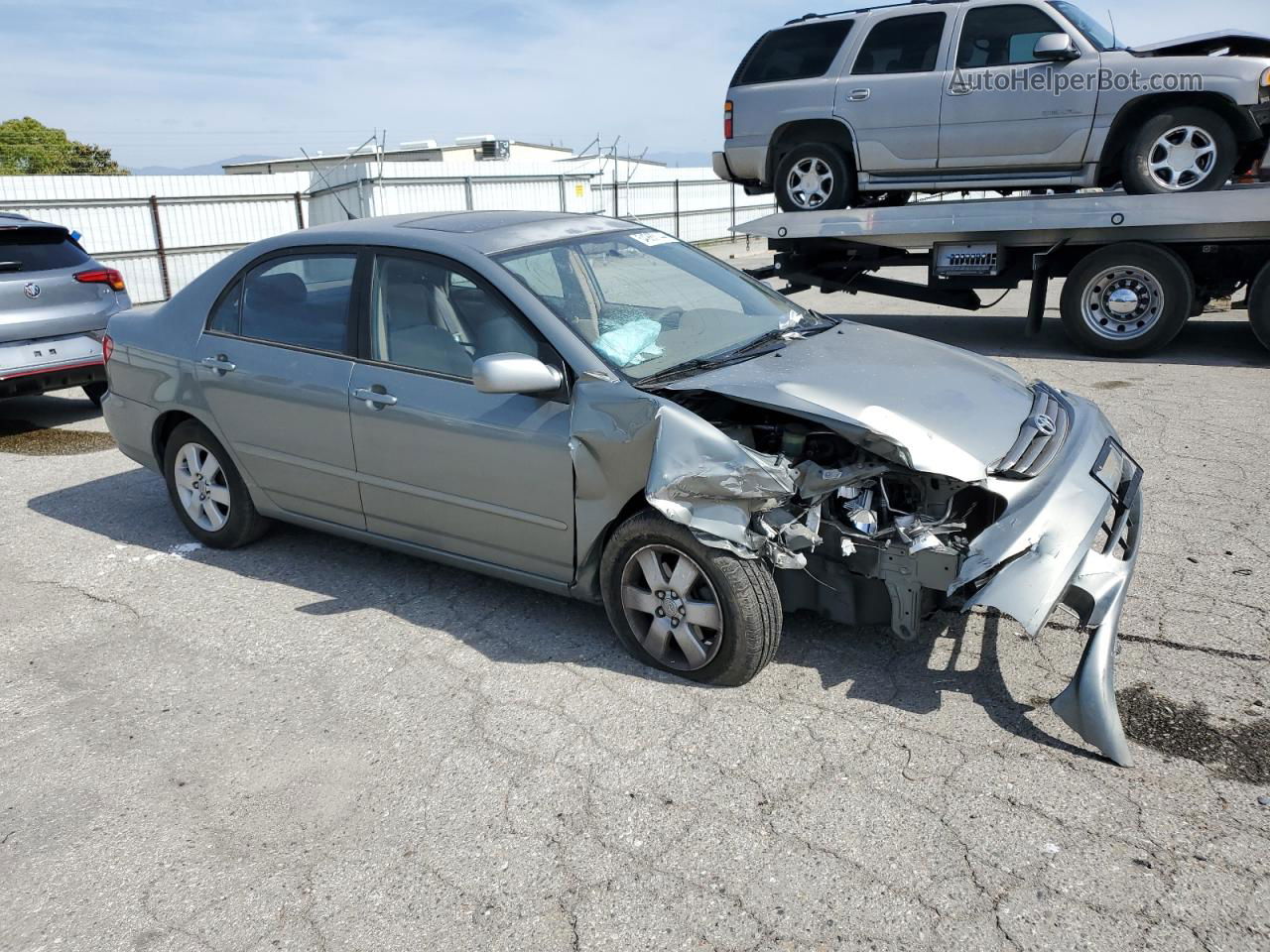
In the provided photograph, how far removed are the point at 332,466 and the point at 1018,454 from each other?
9.34 ft

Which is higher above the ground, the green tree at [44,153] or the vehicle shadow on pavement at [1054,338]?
the green tree at [44,153]

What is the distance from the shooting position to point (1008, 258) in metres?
9.58

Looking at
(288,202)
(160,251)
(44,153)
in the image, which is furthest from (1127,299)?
(44,153)

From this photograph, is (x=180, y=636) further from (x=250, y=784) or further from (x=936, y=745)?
(x=936, y=745)

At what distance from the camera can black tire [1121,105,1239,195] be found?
8.65 meters

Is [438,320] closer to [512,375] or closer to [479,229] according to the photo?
[479,229]

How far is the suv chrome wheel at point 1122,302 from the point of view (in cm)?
890

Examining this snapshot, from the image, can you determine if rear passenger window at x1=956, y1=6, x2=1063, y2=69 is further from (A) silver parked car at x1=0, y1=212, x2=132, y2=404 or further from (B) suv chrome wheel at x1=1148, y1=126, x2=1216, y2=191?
(A) silver parked car at x1=0, y1=212, x2=132, y2=404

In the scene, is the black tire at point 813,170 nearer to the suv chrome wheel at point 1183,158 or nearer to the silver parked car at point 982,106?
the silver parked car at point 982,106

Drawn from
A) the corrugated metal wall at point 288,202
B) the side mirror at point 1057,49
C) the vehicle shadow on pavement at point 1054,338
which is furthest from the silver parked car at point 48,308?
the side mirror at point 1057,49

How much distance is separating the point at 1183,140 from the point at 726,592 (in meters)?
7.67

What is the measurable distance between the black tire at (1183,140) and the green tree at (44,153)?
4579cm

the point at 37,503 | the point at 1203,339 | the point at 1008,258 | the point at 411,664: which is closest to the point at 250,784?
the point at 411,664

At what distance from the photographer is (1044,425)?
3.82 metres
